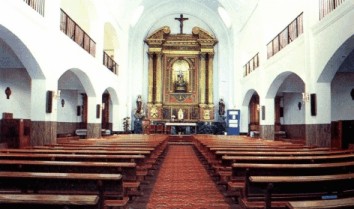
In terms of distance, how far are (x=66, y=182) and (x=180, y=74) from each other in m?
20.7

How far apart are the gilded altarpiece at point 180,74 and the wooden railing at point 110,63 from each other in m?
4.52

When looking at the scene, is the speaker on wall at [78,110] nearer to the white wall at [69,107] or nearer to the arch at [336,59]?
the white wall at [69,107]

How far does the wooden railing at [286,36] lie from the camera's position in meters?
12.1

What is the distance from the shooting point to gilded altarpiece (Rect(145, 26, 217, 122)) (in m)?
23.2

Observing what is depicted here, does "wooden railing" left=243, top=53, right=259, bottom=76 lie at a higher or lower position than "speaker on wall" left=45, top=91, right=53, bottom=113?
higher

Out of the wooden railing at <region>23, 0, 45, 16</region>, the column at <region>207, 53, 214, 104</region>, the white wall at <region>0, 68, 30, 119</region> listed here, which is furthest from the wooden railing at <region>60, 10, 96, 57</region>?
the column at <region>207, 53, 214, 104</region>

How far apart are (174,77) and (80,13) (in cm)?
922

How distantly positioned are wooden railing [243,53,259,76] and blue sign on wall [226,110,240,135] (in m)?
2.45

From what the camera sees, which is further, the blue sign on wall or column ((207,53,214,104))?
column ((207,53,214,104))

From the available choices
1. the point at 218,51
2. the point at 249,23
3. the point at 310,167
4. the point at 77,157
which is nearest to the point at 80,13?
the point at 249,23

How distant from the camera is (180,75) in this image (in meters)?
23.9

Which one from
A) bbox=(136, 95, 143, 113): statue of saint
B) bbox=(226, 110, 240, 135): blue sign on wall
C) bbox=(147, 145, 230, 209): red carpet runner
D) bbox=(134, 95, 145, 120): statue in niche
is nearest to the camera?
bbox=(147, 145, 230, 209): red carpet runner

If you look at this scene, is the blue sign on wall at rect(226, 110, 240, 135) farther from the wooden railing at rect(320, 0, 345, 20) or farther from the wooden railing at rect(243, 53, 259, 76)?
the wooden railing at rect(320, 0, 345, 20)

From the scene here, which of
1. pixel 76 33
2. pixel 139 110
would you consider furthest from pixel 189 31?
pixel 76 33
